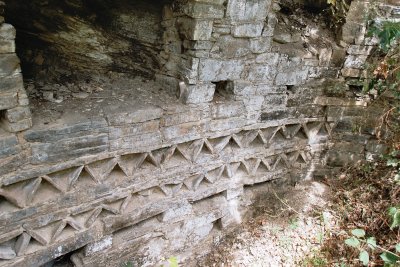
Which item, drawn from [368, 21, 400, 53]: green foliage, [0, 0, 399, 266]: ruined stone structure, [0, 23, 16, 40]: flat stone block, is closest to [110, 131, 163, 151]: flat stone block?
[0, 0, 399, 266]: ruined stone structure

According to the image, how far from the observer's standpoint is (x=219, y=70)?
2.93 metres

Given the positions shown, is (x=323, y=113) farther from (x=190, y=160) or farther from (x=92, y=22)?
(x=92, y=22)

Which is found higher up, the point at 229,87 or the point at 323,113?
the point at 229,87

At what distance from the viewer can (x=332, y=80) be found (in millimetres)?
3682

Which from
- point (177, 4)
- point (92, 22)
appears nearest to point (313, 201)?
point (177, 4)

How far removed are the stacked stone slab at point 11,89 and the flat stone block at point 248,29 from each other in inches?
65.5

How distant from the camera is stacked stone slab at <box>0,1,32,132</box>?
1991mm

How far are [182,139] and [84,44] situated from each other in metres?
1.16

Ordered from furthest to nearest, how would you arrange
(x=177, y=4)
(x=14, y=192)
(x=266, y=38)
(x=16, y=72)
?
(x=266, y=38)
(x=177, y=4)
(x=14, y=192)
(x=16, y=72)

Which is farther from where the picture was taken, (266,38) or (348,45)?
(348,45)

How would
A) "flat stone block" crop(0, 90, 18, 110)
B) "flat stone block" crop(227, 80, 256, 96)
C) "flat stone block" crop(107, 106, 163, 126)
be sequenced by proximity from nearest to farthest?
1. "flat stone block" crop(0, 90, 18, 110)
2. "flat stone block" crop(107, 106, 163, 126)
3. "flat stone block" crop(227, 80, 256, 96)

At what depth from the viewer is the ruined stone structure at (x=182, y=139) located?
91.9 inches

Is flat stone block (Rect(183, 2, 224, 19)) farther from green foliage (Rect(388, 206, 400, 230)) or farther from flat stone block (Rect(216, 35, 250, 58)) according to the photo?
green foliage (Rect(388, 206, 400, 230))

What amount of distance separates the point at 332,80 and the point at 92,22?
99.1 inches
